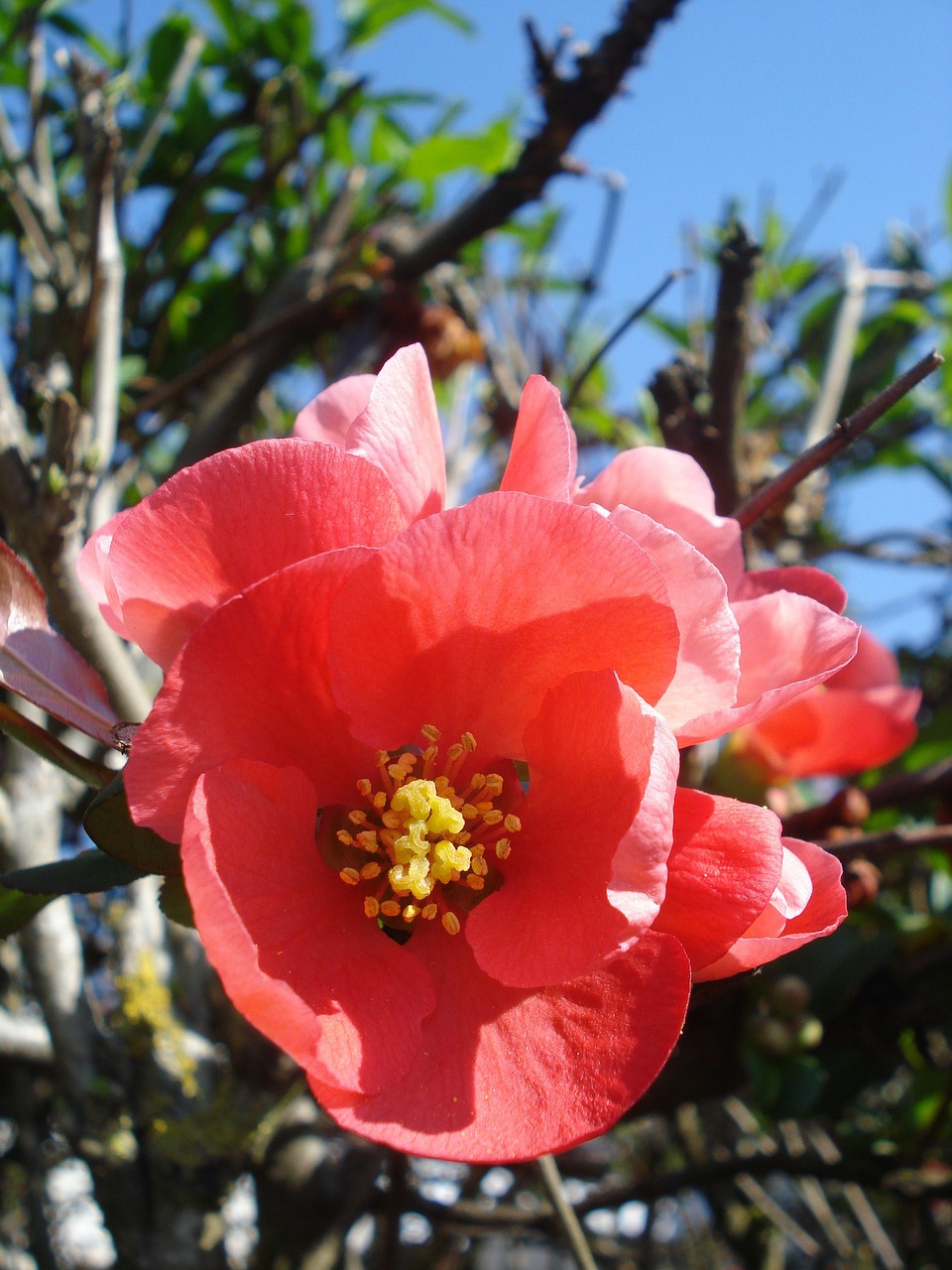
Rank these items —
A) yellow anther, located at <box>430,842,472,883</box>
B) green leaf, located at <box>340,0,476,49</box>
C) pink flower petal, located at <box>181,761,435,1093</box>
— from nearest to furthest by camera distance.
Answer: pink flower petal, located at <box>181,761,435,1093</box> < yellow anther, located at <box>430,842,472,883</box> < green leaf, located at <box>340,0,476,49</box>

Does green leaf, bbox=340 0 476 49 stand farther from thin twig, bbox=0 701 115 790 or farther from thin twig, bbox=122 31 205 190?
thin twig, bbox=0 701 115 790

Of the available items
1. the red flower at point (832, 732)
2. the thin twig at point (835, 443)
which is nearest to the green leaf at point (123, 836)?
the thin twig at point (835, 443)

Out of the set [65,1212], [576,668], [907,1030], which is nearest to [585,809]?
[576,668]

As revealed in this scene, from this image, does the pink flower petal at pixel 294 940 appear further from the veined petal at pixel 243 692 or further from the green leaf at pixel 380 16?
the green leaf at pixel 380 16

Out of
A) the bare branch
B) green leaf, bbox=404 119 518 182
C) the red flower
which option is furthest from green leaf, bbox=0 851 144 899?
green leaf, bbox=404 119 518 182

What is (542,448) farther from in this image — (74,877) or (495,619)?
(74,877)

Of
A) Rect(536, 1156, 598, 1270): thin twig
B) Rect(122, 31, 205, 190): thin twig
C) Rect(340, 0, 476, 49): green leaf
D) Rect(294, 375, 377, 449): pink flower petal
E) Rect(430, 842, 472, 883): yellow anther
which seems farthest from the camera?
Rect(340, 0, 476, 49): green leaf

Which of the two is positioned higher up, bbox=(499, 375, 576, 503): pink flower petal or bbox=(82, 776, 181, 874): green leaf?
bbox=(499, 375, 576, 503): pink flower petal
